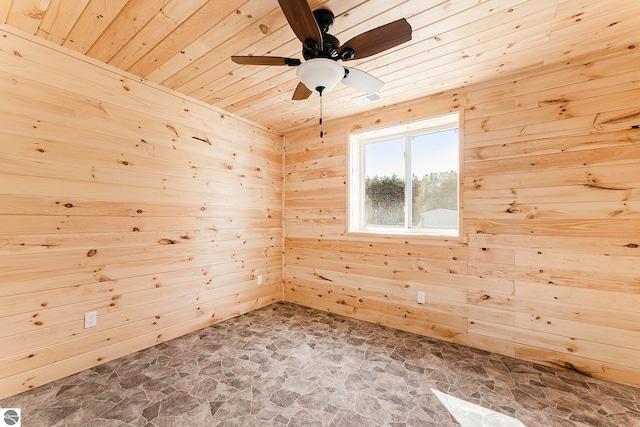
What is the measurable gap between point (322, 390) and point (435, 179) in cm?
230

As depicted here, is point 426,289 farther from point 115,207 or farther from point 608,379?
point 115,207

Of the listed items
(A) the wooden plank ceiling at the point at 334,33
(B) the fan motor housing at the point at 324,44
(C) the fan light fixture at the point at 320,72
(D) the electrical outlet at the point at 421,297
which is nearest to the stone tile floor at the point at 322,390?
(D) the electrical outlet at the point at 421,297

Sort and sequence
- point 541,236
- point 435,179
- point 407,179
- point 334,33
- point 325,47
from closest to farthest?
point 325,47 → point 334,33 → point 541,236 → point 435,179 → point 407,179

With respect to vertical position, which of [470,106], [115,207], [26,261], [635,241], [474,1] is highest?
[474,1]

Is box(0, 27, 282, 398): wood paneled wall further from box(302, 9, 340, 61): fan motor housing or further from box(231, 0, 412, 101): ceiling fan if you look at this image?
box(302, 9, 340, 61): fan motor housing

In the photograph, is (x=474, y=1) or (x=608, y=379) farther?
(x=608, y=379)

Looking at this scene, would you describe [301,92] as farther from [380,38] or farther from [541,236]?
[541,236]

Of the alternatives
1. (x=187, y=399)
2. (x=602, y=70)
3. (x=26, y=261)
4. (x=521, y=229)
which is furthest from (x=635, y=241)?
(x=26, y=261)

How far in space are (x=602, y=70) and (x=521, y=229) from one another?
1.33 metres

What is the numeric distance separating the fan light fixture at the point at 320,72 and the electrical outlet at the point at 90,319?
2.42m

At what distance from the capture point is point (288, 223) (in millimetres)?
3926

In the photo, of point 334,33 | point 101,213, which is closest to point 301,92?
point 334,33

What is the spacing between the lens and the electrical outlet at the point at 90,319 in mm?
2123

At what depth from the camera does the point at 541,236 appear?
226 cm
